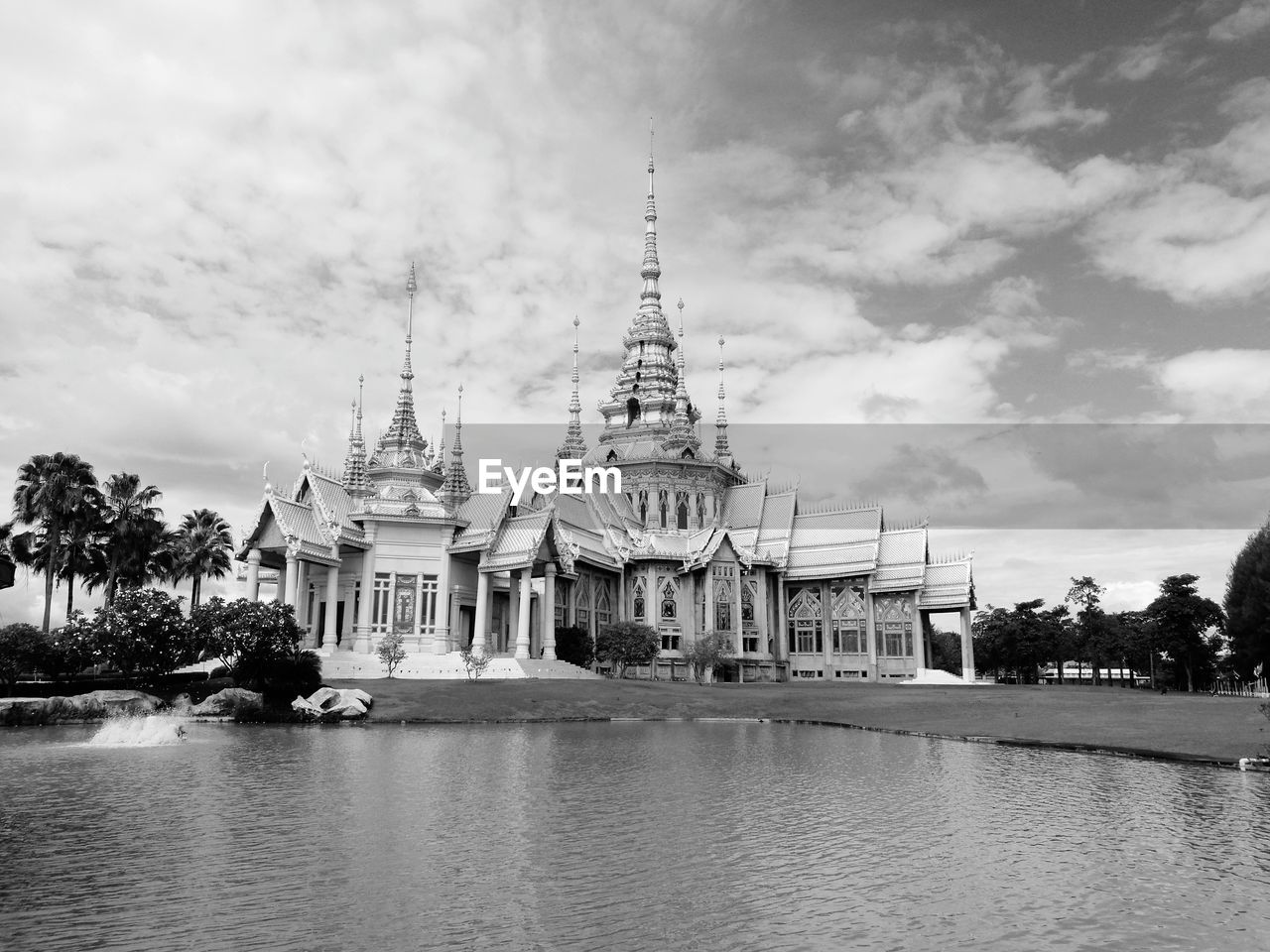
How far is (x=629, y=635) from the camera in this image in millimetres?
58344

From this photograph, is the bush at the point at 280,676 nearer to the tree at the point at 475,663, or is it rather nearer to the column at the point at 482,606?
the tree at the point at 475,663

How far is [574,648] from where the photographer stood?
57688mm

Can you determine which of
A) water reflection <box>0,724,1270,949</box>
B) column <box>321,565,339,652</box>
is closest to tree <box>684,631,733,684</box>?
column <box>321,565,339,652</box>

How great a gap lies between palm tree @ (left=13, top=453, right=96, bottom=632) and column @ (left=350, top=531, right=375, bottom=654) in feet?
46.2

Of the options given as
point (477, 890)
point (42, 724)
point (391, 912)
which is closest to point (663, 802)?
point (477, 890)

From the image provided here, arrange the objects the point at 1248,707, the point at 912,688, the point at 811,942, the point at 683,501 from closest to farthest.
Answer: the point at 811,942 → the point at 1248,707 → the point at 912,688 → the point at 683,501

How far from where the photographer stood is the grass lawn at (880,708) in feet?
95.8

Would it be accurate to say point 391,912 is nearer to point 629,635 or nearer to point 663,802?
point 663,802

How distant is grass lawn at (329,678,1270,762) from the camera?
95.8 ft

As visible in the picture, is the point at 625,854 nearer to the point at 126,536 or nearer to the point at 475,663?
the point at 475,663

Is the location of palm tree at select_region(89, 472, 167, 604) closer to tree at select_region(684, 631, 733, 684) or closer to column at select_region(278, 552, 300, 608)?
column at select_region(278, 552, 300, 608)

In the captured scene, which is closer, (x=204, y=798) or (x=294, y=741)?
(x=204, y=798)

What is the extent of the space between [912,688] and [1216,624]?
120 ft

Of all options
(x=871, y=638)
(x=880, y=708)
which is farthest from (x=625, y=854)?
(x=871, y=638)
